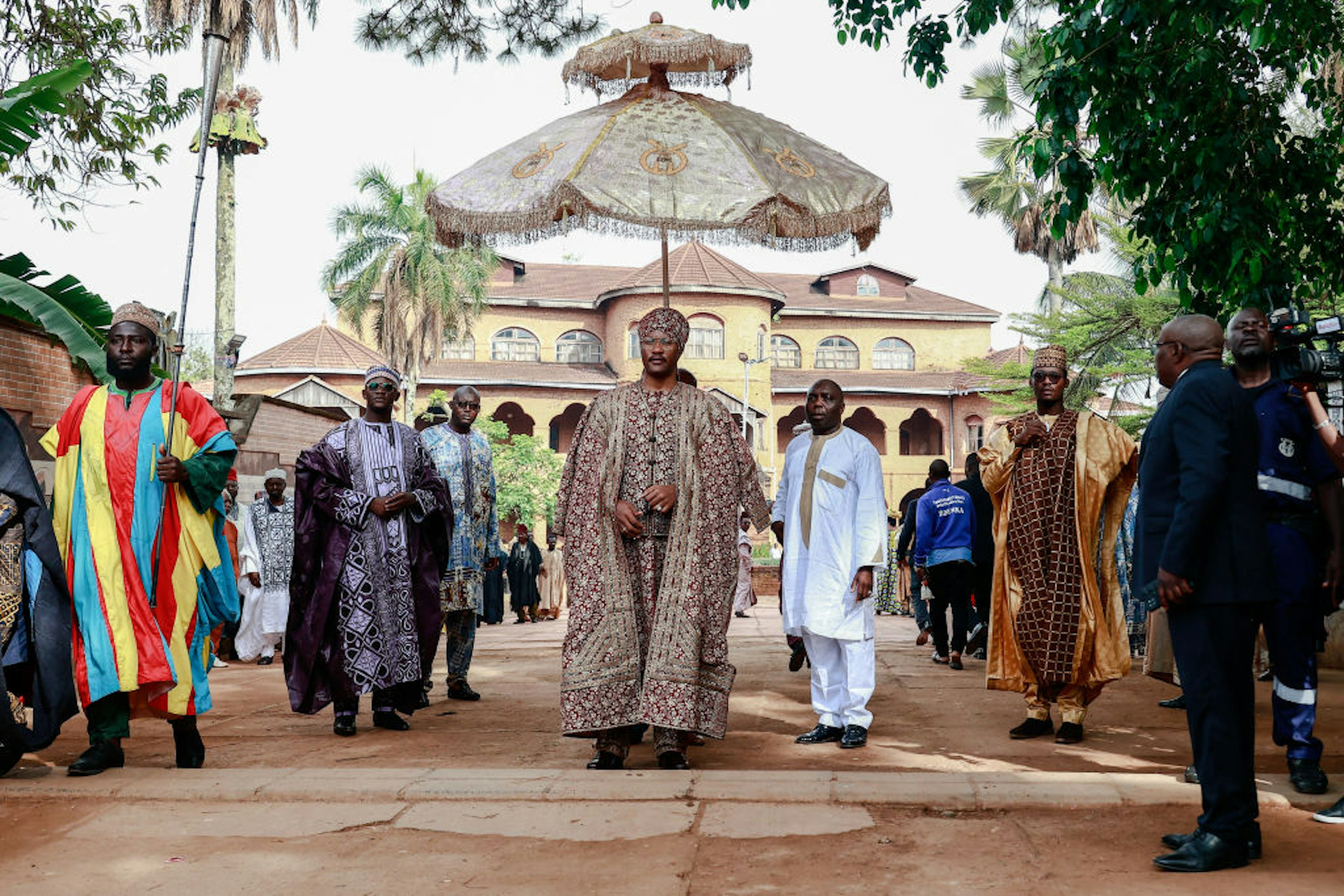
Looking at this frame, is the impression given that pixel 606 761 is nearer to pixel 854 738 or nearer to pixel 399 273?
pixel 854 738

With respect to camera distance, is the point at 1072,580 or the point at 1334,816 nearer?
the point at 1334,816

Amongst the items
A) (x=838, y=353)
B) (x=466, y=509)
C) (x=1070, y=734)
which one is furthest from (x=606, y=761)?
(x=838, y=353)

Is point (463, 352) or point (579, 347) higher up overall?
point (579, 347)

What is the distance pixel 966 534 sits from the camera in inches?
414

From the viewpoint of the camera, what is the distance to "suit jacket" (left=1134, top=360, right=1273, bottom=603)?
154 inches

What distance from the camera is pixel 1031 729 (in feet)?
21.1

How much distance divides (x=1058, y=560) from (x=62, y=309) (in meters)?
8.97

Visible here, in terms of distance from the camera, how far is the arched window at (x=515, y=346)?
51.2 m

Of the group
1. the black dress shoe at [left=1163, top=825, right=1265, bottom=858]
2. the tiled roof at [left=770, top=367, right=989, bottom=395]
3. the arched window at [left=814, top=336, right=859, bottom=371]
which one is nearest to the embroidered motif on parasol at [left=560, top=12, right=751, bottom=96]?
the black dress shoe at [left=1163, top=825, right=1265, bottom=858]

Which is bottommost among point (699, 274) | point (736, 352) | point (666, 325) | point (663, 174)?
point (666, 325)

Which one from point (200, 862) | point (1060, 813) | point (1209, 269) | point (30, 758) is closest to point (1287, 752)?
point (1060, 813)

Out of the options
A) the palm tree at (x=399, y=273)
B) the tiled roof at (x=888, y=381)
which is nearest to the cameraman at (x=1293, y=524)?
the palm tree at (x=399, y=273)

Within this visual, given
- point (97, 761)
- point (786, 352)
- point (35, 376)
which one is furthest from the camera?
point (786, 352)

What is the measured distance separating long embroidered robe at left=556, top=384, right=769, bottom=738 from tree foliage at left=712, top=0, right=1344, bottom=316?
2.16 m
